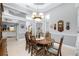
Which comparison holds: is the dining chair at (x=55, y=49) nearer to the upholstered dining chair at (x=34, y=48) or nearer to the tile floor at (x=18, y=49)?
the tile floor at (x=18, y=49)

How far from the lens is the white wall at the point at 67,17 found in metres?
2.33

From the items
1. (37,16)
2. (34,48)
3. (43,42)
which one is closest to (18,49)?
(34,48)

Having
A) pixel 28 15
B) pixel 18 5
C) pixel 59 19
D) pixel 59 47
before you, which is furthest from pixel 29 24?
pixel 59 47

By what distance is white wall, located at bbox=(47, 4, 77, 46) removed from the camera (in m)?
2.33

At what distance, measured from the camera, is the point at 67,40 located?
234cm

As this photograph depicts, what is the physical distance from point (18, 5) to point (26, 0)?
179 millimetres

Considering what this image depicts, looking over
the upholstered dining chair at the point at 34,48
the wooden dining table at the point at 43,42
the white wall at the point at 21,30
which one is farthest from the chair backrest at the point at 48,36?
the white wall at the point at 21,30

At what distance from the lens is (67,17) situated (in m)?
2.35

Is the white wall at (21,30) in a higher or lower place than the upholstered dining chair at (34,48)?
higher

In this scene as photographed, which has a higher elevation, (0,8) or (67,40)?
(0,8)

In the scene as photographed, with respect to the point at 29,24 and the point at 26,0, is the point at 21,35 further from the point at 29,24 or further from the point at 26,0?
the point at 26,0

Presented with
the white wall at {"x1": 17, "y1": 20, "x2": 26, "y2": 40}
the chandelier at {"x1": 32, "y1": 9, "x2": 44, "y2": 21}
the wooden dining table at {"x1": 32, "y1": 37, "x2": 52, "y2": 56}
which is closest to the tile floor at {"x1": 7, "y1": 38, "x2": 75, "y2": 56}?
the white wall at {"x1": 17, "y1": 20, "x2": 26, "y2": 40}

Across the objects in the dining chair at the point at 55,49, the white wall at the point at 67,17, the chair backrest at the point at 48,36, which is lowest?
the dining chair at the point at 55,49

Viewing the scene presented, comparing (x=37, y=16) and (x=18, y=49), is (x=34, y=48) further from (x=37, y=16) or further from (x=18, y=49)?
(x=37, y=16)
